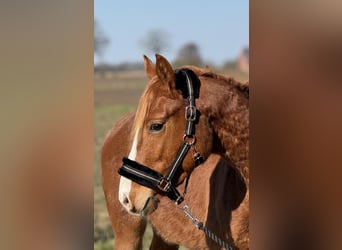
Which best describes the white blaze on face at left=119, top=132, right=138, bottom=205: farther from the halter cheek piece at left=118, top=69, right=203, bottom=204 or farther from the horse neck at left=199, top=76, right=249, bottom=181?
the horse neck at left=199, top=76, right=249, bottom=181

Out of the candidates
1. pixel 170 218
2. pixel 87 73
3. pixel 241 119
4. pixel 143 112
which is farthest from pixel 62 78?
pixel 170 218

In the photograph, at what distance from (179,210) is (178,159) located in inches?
24.7

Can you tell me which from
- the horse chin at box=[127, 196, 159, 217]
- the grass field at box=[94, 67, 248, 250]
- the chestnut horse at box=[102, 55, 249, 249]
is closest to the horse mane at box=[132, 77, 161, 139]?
the chestnut horse at box=[102, 55, 249, 249]

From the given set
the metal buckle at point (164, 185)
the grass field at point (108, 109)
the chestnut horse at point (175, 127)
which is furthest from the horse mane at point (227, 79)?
the metal buckle at point (164, 185)

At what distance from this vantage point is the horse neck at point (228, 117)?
1.58 m

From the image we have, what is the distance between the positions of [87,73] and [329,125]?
49 cm

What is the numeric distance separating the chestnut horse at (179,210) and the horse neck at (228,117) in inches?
6.6

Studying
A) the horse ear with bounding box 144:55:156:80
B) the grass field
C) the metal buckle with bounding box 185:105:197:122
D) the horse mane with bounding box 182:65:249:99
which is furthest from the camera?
the grass field

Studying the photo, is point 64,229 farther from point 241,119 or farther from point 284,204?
point 241,119

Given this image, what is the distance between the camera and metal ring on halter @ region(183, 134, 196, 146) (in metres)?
1.54

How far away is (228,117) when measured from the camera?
5.22 feet

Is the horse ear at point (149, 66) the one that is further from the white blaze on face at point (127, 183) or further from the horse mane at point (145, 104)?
the white blaze on face at point (127, 183)

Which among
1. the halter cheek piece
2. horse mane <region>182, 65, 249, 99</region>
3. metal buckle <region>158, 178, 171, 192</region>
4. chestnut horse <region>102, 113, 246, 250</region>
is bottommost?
chestnut horse <region>102, 113, 246, 250</region>

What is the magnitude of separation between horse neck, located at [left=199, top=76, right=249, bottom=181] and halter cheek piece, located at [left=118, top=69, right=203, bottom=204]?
4 centimetres
